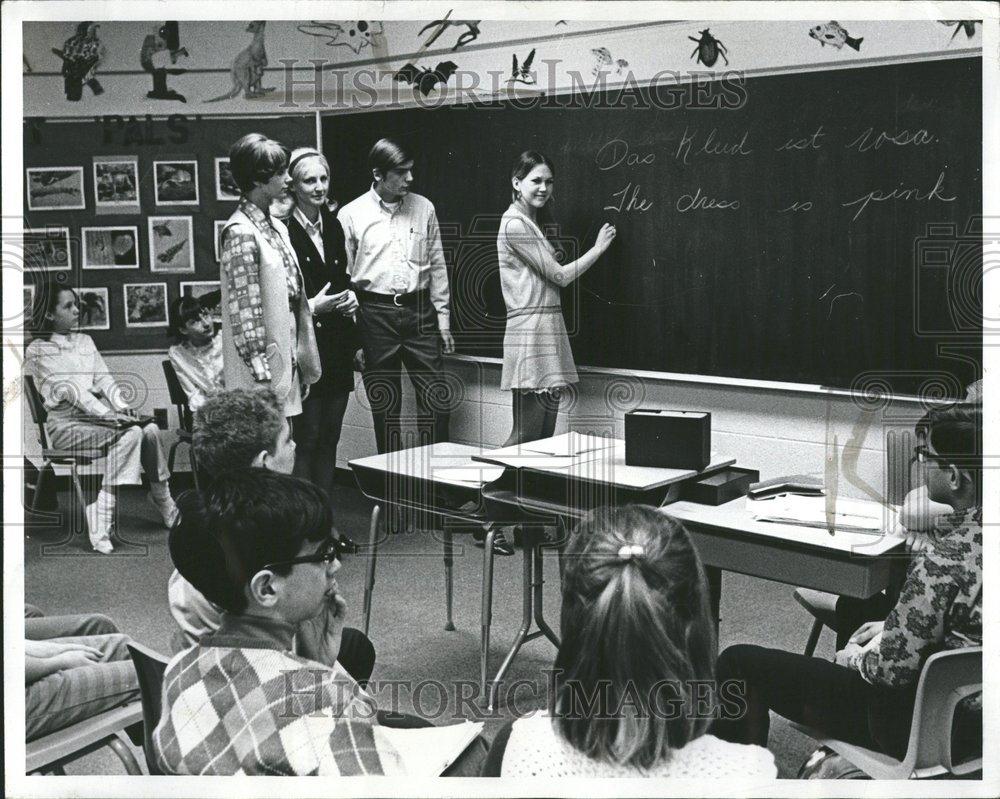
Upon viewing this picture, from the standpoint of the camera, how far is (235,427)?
2.63 metres

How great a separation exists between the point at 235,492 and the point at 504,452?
3.64 feet

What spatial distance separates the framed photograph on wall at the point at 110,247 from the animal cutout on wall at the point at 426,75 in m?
0.78

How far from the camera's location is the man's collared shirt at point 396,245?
2670 mm

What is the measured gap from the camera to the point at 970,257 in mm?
2297

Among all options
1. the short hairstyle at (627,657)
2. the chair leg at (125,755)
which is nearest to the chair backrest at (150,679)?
the chair leg at (125,755)

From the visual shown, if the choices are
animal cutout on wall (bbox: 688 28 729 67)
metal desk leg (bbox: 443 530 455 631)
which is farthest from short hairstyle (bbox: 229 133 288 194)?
metal desk leg (bbox: 443 530 455 631)

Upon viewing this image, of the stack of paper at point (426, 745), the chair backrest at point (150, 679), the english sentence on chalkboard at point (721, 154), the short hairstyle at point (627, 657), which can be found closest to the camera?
the short hairstyle at point (627, 657)

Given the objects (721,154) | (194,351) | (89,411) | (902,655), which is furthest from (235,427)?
(902,655)

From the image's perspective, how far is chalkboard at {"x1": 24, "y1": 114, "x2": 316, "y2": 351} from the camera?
2.39 m

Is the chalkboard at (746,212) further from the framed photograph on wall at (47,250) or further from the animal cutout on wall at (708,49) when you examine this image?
the framed photograph on wall at (47,250)

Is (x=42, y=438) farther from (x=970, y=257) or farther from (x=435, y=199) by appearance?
(x=970, y=257)

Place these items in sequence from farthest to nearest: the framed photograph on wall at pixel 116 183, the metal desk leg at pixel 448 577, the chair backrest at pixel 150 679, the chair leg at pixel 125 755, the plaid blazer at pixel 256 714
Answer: the metal desk leg at pixel 448 577 → the framed photograph on wall at pixel 116 183 → the chair leg at pixel 125 755 → the chair backrest at pixel 150 679 → the plaid blazer at pixel 256 714

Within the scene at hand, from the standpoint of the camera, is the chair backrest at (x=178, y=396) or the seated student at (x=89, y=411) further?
the chair backrest at (x=178, y=396)

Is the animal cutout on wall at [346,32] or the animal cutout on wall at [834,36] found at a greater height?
the animal cutout on wall at [834,36]
